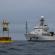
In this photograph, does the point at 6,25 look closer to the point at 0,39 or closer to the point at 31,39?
the point at 0,39

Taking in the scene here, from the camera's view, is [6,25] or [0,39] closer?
[6,25]

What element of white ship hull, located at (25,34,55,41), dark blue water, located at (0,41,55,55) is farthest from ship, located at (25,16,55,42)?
dark blue water, located at (0,41,55,55)

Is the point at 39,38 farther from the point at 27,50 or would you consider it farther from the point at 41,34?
the point at 27,50

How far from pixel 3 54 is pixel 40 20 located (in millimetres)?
106894

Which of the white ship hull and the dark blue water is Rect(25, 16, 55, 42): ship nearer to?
the white ship hull

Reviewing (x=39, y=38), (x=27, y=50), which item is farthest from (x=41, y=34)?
A: (x=27, y=50)

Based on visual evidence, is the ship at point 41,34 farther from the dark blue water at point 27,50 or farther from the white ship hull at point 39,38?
the dark blue water at point 27,50

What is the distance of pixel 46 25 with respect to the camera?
159m

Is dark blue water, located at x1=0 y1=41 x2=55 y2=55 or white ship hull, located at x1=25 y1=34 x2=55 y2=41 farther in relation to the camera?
white ship hull, located at x1=25 y1=34 x2=55 y2=41

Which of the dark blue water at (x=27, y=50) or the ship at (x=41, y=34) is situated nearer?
the dark blue water at (x=27, y=50)

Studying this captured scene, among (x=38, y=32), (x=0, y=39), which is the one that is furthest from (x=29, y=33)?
(x=0, y=39)

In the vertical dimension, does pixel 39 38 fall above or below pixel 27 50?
above

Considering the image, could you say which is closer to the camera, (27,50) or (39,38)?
(27,50)

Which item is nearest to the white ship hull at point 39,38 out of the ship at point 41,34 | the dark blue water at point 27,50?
the ship at point 41,34
